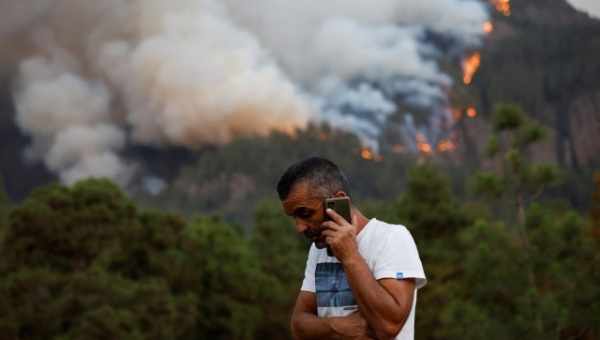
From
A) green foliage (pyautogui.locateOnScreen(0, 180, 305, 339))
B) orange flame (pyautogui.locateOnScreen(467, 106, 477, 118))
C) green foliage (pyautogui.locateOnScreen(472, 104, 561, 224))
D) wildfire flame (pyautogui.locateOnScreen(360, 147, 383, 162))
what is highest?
orange flame (pyautogui.locateOnScreen(467, 106, 477, 118))

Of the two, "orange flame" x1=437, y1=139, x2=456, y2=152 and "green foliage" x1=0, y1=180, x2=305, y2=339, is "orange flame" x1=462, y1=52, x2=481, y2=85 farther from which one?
"green foliage" x1=0, y1=180, x2=305, y2=339

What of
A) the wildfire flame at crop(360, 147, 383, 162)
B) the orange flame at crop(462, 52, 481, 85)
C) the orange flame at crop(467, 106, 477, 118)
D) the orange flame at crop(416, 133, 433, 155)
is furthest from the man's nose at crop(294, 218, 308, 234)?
the wildfire flame at crop(360, 147, 383, 162)

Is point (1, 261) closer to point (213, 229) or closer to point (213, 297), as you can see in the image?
point (213, 297)

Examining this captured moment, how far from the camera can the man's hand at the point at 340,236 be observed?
2.31 meters

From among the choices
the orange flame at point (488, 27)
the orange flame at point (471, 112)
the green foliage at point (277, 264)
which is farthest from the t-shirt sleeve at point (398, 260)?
the orange flame at point (471, 112)

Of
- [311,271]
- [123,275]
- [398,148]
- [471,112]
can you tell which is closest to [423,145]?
[398,148]

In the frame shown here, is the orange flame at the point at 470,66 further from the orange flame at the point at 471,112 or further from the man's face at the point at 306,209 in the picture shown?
the man's face at the point at 306,209

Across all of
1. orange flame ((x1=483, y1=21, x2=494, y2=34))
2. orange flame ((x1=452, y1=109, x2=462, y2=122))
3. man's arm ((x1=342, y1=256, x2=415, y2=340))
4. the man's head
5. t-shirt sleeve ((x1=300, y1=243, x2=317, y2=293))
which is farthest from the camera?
orange flame ((x1=452, y1=109, x2=462, y2=122))

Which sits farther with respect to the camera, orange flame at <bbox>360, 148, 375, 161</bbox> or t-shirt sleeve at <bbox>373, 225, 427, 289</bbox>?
orange flame at <bbox>360, 148, 375, 161</bbox>

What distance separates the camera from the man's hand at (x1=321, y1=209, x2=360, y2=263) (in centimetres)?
231

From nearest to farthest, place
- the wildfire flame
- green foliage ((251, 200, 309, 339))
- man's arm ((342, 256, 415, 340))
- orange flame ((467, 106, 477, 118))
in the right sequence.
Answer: man's arm ((342, 256, 415, 340)) < green foliage ((251, 200, 309, 339)) < orange flame ((467, 106, 477, 118)) < the wildfire flame

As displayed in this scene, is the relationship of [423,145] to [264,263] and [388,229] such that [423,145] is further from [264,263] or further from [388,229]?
[388,229]

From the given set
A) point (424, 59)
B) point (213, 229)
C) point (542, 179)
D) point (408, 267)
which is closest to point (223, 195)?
point (424, 59)

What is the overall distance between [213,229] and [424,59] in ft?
220
